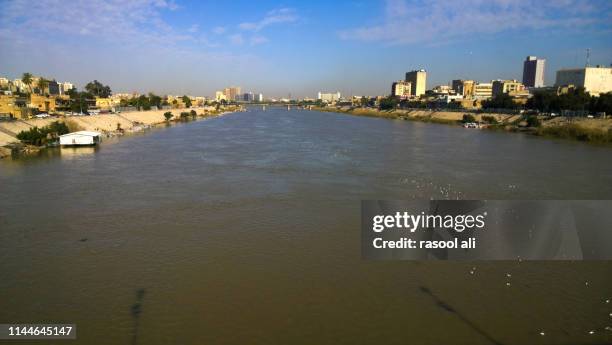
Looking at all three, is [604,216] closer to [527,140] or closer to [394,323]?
[394,323]

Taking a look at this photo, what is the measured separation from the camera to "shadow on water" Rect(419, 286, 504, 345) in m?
4.24

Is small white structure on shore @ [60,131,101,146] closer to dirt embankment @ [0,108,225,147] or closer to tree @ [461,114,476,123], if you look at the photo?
dirt embankment @ [0,108,225,147]

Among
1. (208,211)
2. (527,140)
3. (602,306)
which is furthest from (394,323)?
(527,140)

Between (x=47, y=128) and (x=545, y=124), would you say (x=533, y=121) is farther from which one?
(x=47, y=128)

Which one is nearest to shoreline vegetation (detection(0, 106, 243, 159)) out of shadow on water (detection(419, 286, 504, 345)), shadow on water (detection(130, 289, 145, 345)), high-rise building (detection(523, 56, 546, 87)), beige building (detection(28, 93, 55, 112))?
beige building (detection(28, 93, 55, 112))

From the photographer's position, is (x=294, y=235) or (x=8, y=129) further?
(x=8, y=129)

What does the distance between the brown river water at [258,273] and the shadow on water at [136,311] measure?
0.02 meters

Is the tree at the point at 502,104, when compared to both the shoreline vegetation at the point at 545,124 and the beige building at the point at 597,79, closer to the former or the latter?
the shoreline vegetation at the point at 545,124

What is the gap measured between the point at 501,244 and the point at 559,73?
6801 centimetres

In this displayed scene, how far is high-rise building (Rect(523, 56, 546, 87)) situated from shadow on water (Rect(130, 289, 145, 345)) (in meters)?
121

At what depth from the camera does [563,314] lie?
4637 mm

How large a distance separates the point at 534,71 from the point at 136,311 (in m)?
125

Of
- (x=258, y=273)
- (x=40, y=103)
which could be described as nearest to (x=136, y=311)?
(x=258, y=273)

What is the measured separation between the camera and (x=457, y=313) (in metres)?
4.67
